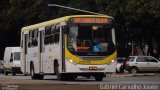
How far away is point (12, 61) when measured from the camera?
49906 mm

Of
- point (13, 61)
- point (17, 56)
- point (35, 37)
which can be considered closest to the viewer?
point (35, 37)

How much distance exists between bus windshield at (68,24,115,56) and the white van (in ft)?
67.3

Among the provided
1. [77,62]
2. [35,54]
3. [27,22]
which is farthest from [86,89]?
[27,22]

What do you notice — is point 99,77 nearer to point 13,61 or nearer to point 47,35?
point 47,35

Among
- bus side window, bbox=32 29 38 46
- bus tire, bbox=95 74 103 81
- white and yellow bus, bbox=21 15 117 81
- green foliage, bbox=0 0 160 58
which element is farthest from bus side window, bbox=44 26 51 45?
green foliage, bbox=0 0 160 58

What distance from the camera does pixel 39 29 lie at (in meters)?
33.7

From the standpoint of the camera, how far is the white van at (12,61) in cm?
4912

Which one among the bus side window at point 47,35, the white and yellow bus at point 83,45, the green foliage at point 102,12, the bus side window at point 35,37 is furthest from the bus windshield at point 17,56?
the white and yellow bus at point 83,45

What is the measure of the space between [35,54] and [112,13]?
25.5 meters

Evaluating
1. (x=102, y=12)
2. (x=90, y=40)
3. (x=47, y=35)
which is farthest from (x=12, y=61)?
(x=90, y=40)

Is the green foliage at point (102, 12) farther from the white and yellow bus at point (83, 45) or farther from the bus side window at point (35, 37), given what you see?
the white and yellow bus at point (83, 45)

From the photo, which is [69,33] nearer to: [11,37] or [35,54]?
[35,54]

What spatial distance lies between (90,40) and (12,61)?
2188cm

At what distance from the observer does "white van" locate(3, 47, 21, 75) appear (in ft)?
161
